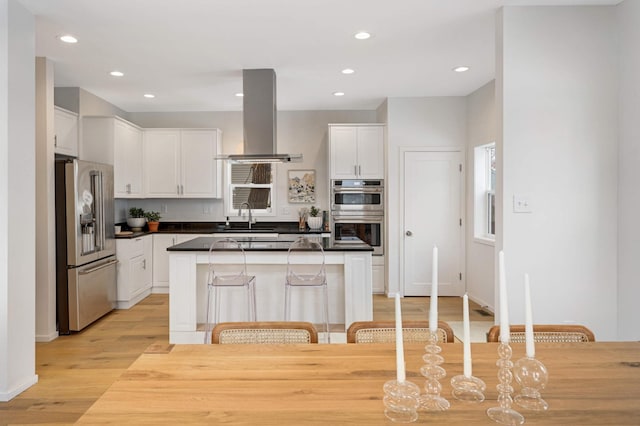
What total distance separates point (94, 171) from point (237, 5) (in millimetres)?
2599

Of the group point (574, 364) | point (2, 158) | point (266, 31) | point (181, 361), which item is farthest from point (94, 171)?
point (574, 364)

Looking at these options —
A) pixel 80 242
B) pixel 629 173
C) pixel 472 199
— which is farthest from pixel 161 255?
pixel 629 173

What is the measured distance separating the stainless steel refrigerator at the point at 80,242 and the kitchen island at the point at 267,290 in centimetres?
113

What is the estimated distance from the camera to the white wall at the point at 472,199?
4758 millimetres

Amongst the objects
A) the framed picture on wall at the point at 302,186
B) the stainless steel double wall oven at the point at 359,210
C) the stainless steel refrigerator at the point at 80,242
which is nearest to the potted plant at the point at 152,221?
the stainless steel refrigerator at the point at 80,242

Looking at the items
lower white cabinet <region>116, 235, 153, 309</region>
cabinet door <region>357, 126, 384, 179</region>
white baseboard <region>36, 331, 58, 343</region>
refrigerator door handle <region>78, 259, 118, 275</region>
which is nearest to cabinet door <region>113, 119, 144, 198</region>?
lower white cabinet <region>116, 235, 153, 309</region>

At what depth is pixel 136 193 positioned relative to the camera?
5.73m

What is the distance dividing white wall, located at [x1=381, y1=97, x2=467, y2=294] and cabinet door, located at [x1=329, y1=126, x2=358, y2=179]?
50 cm

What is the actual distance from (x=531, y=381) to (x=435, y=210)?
15.4 ft

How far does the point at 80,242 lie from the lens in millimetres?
4094

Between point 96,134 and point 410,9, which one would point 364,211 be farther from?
point 96,134

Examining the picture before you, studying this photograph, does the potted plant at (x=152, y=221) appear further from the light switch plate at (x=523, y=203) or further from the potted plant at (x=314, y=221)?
the light switch plate at (x=523, y=203)

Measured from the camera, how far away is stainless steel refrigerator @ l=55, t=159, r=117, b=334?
3984 millimetres

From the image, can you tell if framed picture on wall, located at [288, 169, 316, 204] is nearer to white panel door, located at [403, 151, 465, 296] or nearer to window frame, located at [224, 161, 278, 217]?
window frame, located at [224, 161, 278, 217]
